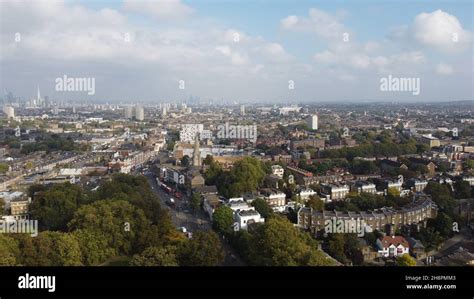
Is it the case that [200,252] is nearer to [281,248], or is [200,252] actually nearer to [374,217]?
Answer: [281,248]

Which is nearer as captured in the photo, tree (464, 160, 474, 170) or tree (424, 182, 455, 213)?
tree (424, 182, 455, 213)

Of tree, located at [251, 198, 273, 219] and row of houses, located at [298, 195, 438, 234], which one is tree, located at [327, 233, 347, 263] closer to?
row of houses, located at [298, 195, 438, 234]

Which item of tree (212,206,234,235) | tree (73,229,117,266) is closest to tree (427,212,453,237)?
tree (212,206,234,235)

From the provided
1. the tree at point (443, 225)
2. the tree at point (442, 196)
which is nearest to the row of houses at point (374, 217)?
the tree at point (443, 225)

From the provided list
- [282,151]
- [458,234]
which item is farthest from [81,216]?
[282,151]

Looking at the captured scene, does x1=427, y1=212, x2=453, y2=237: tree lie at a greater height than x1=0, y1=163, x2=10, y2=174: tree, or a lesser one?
lesser
